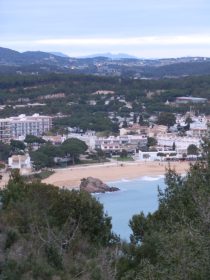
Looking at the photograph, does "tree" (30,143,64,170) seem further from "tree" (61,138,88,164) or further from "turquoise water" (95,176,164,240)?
"turquoise water" (95,176,164,240)

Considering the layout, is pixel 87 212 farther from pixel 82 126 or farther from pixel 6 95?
pixel 6 95

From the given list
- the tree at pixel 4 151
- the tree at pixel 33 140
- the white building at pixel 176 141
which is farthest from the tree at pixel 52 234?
the tree at pixel 33 140

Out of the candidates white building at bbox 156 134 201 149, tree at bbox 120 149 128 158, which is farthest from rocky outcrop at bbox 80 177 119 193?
white building at bbox 156 134 201 149

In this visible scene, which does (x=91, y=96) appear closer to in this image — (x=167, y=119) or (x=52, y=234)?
(x=167, y=119)

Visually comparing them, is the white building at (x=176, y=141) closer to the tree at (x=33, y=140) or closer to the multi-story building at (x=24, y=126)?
the tree at (x=33, y=140)

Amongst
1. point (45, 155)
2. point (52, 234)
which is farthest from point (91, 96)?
point (52, 234)
